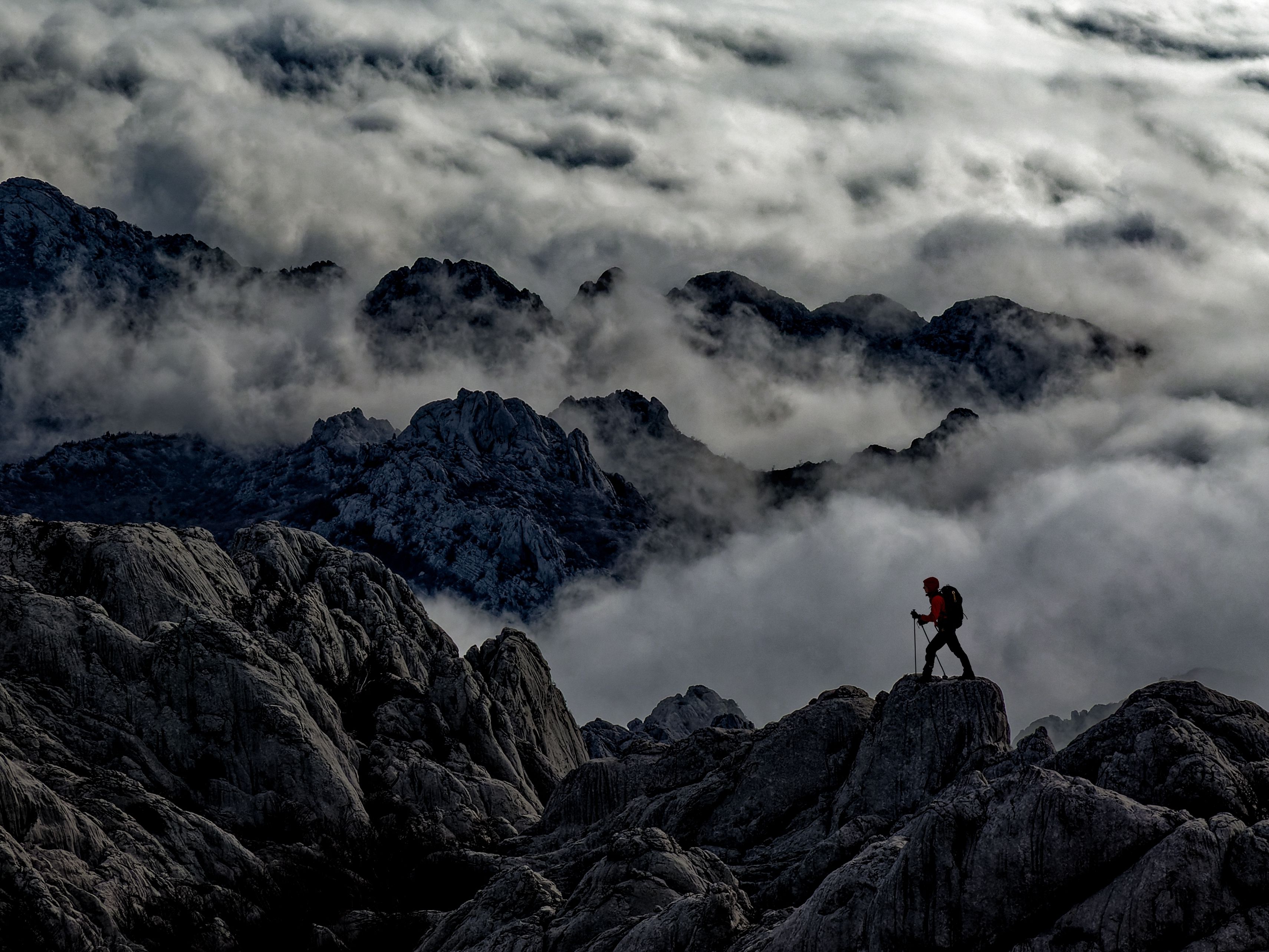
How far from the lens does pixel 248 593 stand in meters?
129

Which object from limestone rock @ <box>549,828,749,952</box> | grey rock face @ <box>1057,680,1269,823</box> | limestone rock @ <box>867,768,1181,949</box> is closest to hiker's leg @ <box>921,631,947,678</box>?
grey rock face @ <box>1057,680,1269,823</box>

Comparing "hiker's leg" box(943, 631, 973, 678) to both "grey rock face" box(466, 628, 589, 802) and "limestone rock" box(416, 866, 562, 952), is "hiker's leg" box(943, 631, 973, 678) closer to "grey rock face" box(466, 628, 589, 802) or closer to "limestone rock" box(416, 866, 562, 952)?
"limestone rock" box(416, 866, 562, 952)

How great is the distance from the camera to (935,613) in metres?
70.9

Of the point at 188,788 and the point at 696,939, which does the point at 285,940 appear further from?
the point at 696,939

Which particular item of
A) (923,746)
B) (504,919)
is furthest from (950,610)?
(504,919)

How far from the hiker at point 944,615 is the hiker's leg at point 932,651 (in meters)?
0.04

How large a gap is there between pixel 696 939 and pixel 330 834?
161 feet

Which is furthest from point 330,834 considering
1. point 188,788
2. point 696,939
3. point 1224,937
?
point 1224,937

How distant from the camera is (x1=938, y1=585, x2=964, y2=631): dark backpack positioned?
69.6 meters

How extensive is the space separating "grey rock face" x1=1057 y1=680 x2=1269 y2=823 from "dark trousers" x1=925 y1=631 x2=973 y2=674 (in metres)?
7.04

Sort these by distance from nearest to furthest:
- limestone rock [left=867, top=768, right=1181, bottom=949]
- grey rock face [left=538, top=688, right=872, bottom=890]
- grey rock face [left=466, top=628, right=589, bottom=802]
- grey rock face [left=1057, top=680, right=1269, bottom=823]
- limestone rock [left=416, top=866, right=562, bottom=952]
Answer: limestone rock [left=867, top=768, right=1181, bottom=949]
grey rock face [left=1057, top=680, right=1269, bottom=823]
limestone rock [left=416, top=866, right=562, bottom=952]
grey rock face [left=538, top=688, right=872, bottom=890]
grey rock face [left=466, top=628, right=589, bottom=802]

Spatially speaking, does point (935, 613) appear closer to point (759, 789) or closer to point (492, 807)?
point (759, 789)

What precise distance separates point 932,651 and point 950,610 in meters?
5.87

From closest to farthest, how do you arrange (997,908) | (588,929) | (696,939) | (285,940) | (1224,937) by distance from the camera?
(1224,937), (997,908), (696,939), (588,929), (285,940)
